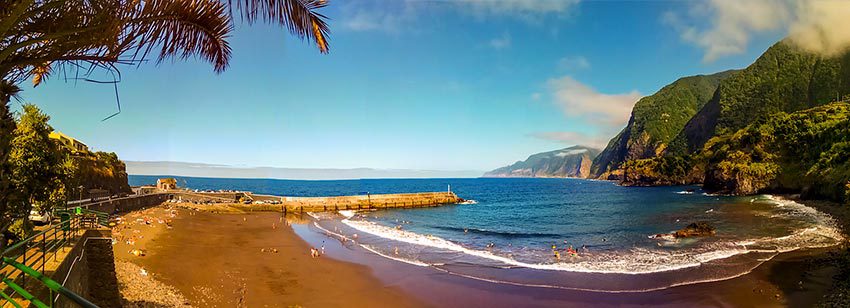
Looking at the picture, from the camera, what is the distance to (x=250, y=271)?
2156cm

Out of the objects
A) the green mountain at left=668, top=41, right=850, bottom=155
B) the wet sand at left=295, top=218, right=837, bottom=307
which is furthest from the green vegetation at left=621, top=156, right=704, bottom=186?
the wet sand at left=295, top=218, right=837, bottom=307

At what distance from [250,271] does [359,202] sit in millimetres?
45371

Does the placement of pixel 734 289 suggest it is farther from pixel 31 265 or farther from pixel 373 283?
pixel 31 265

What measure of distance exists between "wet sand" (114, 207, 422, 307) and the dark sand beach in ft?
0.14

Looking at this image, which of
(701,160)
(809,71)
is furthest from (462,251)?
(809,71)

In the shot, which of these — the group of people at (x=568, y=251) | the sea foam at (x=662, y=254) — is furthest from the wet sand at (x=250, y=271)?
the group of people at (x=568, y=251)

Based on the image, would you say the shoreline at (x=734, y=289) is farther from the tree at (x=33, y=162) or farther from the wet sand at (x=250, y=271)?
the tree at (x=33, y=162)

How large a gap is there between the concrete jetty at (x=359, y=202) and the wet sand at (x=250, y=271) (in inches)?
1040

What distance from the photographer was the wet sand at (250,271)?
56.9 ft

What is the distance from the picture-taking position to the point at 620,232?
35.9 metres

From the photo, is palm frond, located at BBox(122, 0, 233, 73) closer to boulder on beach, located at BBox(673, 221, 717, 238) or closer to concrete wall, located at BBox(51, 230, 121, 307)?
concrete wall, located at BBox(51, 230, 121, 307)

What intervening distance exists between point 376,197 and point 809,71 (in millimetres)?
163900

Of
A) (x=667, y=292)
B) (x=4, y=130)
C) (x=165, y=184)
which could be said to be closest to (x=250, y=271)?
(x=4, y=130)

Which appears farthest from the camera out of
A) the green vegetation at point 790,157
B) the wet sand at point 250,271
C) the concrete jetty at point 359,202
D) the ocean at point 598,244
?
the concrete jetty at point 359,202
